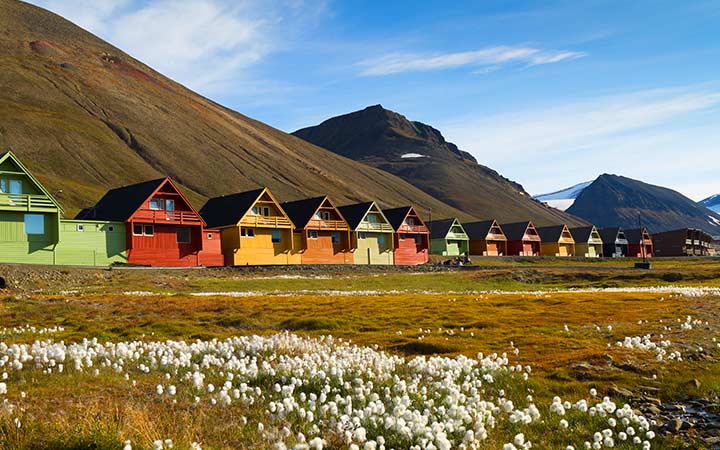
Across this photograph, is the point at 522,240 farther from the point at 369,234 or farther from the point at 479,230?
the point at 369,234

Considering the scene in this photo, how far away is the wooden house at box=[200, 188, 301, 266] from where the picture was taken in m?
76.7

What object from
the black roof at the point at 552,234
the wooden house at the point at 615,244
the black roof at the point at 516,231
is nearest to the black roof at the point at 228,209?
the black roof at the point at 516,231

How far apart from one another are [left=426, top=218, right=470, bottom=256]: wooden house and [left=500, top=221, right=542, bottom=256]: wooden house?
16224mm

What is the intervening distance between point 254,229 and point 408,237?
3260 centimetres

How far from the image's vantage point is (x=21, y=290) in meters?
37.6

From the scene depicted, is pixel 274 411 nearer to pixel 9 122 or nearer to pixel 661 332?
pixel 661 332

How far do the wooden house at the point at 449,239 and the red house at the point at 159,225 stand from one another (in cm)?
5763

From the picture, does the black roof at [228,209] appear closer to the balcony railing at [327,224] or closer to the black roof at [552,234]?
the balcony railing at [327,224]

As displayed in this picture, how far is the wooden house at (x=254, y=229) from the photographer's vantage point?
76688 millimetres

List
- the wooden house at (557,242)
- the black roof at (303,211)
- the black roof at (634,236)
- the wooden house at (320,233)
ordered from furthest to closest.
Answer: the black roof at (634,236) → the wooden house at (557,242) → the black roof at (303,211) → the wooden house at (320,233)

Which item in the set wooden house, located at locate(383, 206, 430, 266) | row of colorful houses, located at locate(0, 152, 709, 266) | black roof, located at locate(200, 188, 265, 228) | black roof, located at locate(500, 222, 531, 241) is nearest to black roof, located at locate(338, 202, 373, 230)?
row of colorful houses, located at locate(0, 152, 709, 266)

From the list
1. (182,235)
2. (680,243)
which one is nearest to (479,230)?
(680,243)

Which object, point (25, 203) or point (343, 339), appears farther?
point (25, 203)

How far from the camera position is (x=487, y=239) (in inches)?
5103
